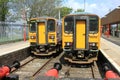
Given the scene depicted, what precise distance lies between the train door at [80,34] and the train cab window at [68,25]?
291 mm

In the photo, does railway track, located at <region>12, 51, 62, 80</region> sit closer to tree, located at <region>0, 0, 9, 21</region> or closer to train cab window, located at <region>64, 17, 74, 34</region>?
train cab window, located at <region>64, 17, 74, 34</region>

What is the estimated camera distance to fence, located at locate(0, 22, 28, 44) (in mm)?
29803

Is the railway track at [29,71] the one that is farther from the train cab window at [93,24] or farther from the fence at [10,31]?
the fence at [10,31]

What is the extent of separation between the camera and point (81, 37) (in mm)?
16859

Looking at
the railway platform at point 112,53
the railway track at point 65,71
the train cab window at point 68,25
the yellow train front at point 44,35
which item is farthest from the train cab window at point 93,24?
the yellow train front at point 44,35

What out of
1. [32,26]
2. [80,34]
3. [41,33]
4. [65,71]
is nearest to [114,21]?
[41,33]

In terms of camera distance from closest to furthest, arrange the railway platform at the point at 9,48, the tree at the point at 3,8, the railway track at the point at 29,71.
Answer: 1. the railway track at the point at 29,71
2. the railway platform at the point at 9,48
3. the tree at the point at 3,8

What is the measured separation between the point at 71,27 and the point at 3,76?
982 cm

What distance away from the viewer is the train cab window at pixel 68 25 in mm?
16808

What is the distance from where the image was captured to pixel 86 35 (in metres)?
16.7

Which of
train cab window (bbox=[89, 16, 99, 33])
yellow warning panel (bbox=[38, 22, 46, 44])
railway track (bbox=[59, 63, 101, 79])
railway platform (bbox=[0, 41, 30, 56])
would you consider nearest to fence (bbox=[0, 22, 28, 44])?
railway platform (bbox=[0, 41, 30, 56])

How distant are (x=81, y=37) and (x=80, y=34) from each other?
18cm

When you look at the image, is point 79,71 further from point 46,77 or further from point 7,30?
point 7,30

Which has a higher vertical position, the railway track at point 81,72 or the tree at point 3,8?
the tree at point 3,8
